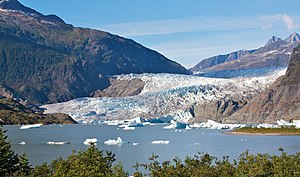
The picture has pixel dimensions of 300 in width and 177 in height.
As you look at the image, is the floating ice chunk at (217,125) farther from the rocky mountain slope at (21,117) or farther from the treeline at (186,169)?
the treeline at (186,169)

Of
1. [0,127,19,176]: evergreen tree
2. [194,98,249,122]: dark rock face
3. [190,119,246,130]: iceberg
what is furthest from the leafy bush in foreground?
[194,98,249,122]: dark rock face

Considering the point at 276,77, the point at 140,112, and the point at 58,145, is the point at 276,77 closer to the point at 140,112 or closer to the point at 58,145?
the point at 140,112

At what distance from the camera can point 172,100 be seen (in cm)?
15025

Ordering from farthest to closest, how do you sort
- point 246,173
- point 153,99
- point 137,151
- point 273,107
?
point 153,99, point 273,107, point 137,151, point 246,173

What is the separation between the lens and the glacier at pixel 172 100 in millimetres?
148375

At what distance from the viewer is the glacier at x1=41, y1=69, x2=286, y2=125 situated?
148 meters

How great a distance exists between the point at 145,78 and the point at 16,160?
15121 centimetres

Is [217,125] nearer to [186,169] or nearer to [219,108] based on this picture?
[219,108]

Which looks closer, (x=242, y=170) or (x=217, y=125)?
(x=242, y=170)

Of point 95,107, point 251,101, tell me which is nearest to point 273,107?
point 251,101

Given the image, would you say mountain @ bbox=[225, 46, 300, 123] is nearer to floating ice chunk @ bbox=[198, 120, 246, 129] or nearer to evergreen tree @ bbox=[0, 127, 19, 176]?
floating ice chunk @ bbox=[198, 120, 246, 129]

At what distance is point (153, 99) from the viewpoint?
15212cm

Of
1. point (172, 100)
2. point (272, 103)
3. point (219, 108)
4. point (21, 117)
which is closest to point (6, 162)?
point (21, 117)

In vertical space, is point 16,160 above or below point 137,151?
above
